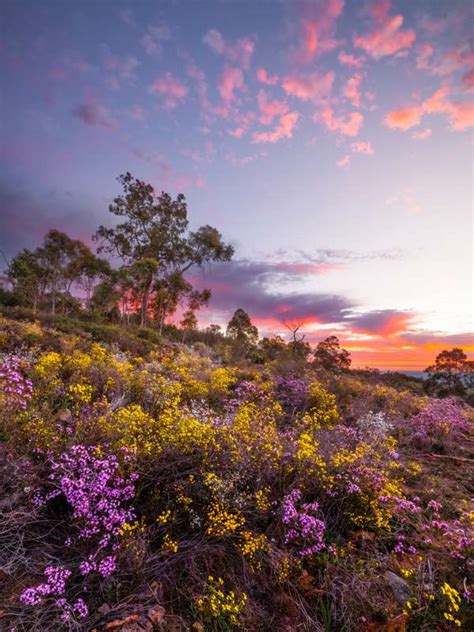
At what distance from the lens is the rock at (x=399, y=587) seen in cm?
288

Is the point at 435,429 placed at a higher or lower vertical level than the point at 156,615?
higher

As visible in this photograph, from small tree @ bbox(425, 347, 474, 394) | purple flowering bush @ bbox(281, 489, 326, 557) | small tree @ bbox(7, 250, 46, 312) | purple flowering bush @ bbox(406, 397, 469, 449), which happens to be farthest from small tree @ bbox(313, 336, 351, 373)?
small tree @ bbox(7, 250, 46, 312)

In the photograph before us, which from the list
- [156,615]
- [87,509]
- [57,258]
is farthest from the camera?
[57,258]

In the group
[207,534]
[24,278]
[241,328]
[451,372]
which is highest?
[24,278]

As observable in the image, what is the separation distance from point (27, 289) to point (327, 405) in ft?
115

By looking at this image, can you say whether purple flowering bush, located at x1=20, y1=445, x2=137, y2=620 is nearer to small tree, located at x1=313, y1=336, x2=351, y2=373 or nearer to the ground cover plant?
the ground cover plant

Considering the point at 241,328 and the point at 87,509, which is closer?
the point at 87,509

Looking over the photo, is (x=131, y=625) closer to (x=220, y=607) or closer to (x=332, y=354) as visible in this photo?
(x=220, y=607)

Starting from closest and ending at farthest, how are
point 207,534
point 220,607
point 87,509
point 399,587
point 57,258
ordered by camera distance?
point 220,607 < point 87,509 < point 399,587 < point 207,534 < point 57,258

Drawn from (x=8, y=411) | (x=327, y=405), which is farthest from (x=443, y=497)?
(x=8, y=411)

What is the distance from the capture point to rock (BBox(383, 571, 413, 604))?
2.88 metres

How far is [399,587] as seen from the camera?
9.81 ft

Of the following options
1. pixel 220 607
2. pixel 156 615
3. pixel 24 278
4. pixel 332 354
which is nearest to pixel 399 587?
pixel 220 607

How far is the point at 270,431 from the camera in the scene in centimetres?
471
